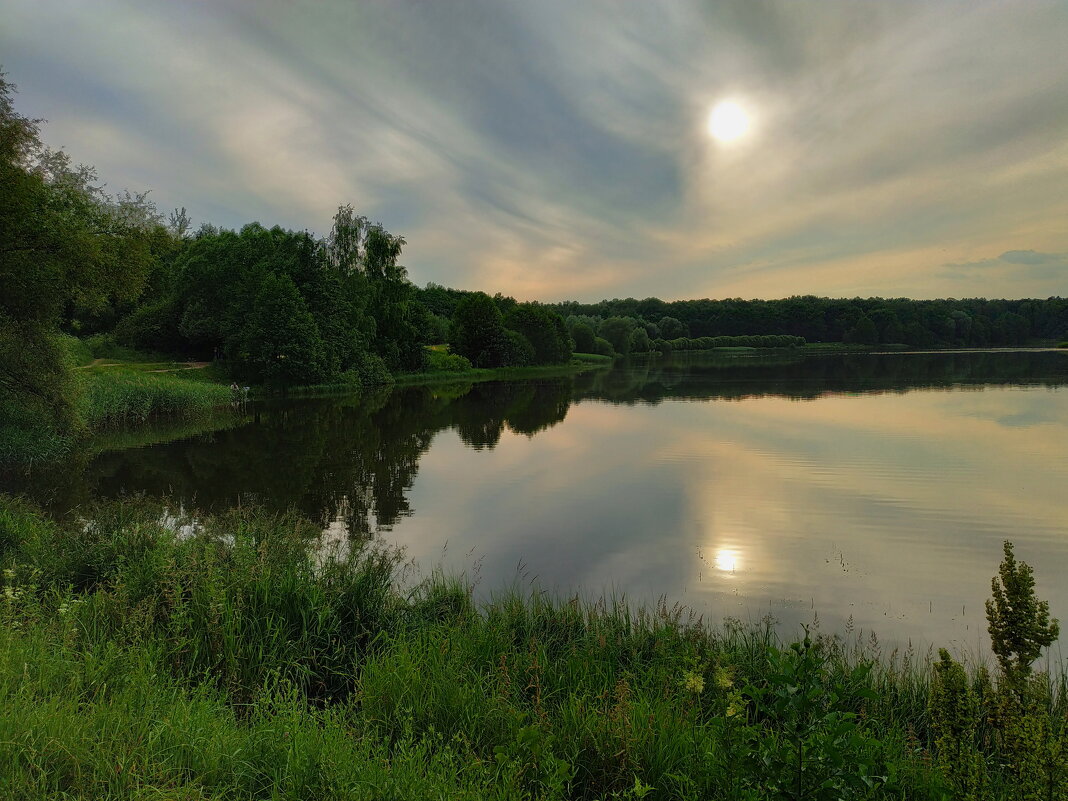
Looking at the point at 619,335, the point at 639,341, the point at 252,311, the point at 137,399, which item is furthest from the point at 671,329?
the point at 137,399

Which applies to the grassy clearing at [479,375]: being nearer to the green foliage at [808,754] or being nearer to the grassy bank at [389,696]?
the grassy bank at [389,696]

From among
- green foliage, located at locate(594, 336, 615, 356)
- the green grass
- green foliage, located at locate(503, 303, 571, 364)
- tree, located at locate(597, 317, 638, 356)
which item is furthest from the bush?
tree, located at locate(597, 317, 638, 356)

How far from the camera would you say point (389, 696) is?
458 cm

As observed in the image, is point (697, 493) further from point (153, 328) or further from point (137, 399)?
point (153, 328)

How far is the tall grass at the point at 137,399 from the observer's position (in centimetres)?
2458

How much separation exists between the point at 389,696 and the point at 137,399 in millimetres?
28755

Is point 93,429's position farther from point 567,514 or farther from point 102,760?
point 102,760

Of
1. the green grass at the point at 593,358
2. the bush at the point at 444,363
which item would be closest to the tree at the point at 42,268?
the bush at the point at 444,363

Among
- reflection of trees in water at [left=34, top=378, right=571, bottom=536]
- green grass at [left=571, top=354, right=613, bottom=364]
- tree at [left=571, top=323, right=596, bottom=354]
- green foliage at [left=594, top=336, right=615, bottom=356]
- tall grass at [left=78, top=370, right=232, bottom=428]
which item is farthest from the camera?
green foliage at [left=594, top=336, right=615, bottom=356]

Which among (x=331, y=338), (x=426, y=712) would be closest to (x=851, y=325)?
(x=331, y=338)

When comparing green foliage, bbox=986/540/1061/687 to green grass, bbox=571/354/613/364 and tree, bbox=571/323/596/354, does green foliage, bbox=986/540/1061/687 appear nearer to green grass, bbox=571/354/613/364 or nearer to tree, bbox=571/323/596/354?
green grass, bbox=571/354/613/364

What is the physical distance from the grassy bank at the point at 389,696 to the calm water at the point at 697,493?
6.96ft

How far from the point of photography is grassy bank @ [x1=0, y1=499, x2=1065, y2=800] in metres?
3.08

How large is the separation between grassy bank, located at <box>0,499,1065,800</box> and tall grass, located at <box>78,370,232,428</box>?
19.3 m
